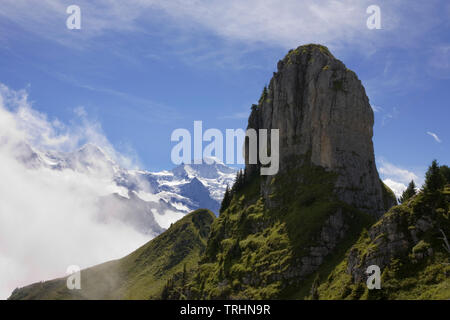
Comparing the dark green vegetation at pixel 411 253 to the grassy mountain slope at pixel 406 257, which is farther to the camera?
the dark green vegetation at pixel 411 253

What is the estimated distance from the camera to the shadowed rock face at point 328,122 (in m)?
142

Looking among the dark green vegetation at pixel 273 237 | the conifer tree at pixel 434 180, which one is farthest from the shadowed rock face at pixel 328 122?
the conifer tree at pixel 434 180

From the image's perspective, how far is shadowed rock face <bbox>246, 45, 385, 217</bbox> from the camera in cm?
14194

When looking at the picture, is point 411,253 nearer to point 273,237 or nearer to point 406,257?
point 406,257

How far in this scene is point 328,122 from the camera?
15000 cm

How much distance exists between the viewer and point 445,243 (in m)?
80.8

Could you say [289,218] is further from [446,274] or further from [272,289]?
[446,274]

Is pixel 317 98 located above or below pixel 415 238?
above

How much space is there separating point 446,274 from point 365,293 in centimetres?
1731

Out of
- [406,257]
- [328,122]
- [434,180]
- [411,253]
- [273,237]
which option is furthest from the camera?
[328,122]

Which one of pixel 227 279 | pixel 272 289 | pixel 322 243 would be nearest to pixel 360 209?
pixel 322 243

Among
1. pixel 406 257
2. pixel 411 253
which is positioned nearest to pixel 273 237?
pixel 406 257

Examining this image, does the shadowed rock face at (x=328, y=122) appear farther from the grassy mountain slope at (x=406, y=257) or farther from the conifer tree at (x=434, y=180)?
the conifer tree at (x=434, y=180)

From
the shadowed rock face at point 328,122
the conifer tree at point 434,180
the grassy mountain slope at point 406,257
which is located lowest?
the grassy mountain slope at point 406,257
